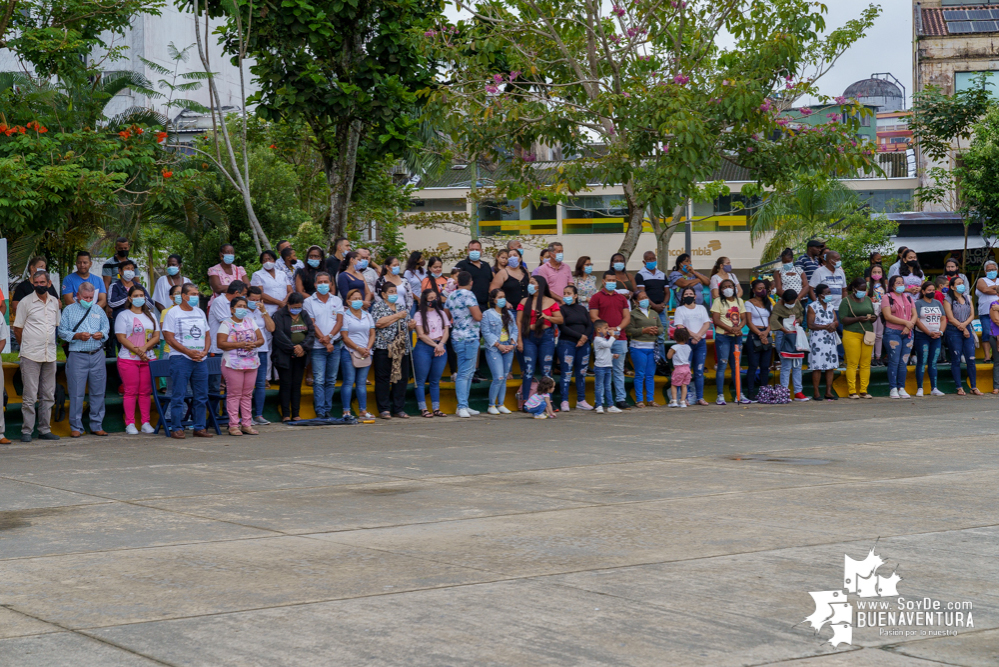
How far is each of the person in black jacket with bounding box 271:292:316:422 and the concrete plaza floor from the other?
206cm

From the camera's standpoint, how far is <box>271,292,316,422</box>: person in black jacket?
14.7 m

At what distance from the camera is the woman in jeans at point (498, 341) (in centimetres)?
1584

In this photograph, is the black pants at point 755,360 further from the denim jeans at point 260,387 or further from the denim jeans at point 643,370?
the denim jeans at point 260,387

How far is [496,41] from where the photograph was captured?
56.4 ft

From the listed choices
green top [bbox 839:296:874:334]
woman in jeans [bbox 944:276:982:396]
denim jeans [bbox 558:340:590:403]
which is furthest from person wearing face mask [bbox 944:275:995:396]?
denim jeans [bbox 558:340:590:403]

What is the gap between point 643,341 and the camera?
1686 centimetres

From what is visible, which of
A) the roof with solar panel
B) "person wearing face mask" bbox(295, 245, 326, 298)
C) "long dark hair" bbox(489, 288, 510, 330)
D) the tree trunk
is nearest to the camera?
"person wearing face mask" bbox(295, 245, 326, 298)

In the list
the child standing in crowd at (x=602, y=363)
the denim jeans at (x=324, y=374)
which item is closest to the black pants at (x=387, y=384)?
the denim jeans at (x=324, y=374)

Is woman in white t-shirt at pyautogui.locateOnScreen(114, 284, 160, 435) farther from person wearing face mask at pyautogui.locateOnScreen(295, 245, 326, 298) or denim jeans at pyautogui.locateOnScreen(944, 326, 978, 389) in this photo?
denim jeans at pyautogui.locateOnScreen(944, 326, 978, 389)

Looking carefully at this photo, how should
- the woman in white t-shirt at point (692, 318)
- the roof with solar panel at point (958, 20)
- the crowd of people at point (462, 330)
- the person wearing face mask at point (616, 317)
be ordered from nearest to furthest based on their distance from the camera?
the crowd of people at point (462, 330) → the person wearing face mask at point (616, 317) → the woman in white t-shirt at point (692, 318) → the roof with solar panel at point (958, 20)

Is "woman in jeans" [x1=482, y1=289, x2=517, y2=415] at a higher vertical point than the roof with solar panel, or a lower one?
lower

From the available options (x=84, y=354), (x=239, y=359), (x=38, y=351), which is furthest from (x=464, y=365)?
(x=38, y=351)

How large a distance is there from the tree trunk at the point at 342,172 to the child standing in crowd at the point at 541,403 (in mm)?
4552

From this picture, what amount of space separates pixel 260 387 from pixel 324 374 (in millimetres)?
864
